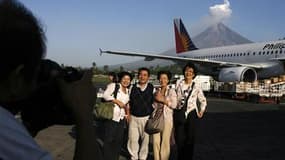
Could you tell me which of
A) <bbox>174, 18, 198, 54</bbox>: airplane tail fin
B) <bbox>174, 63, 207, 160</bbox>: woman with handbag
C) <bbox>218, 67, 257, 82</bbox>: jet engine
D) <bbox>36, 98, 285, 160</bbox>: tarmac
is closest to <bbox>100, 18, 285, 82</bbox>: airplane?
<bbox>218, 67, 257, 82</bbox>: jet engine

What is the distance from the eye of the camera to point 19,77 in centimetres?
97

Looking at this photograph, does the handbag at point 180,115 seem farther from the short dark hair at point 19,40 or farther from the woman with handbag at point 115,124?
the short dark hair at point 19,40

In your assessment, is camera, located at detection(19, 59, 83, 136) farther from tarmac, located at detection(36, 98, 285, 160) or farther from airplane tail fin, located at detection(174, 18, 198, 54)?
airplane tail fin, located at detection(174, 18, 198, 54)

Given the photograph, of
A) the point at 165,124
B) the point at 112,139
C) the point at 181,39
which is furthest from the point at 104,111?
the point at 181,39

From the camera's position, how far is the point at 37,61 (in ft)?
3.33

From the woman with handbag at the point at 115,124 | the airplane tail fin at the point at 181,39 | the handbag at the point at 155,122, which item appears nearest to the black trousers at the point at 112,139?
the woman with handbag at the point at 115,124

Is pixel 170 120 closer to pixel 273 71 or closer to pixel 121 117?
pixel 121 117

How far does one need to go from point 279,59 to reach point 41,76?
87.7 feet

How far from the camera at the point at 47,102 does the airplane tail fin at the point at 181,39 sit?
146 ft

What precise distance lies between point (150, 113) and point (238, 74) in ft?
65.8

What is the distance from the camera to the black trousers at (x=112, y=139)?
6941 millimetres

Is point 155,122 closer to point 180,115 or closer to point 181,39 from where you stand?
point 180,115

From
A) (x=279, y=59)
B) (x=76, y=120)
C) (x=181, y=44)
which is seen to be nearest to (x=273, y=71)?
(x=279, y=59)

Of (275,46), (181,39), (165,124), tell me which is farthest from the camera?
(181,39)
